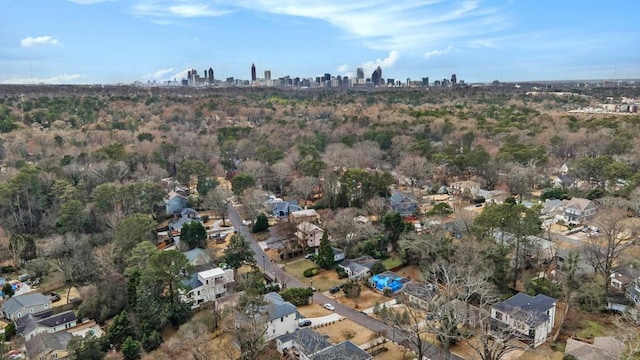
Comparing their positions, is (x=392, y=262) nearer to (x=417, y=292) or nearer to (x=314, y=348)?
(x=417, y=292)

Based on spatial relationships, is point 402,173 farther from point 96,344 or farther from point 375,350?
point 96,344

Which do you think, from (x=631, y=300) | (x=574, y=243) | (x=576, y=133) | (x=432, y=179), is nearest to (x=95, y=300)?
(x=631, y=300)

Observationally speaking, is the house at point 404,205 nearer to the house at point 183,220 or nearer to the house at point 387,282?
the house at point 387,282

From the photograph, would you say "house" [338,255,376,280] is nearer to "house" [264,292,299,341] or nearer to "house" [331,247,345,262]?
"house" [331,247,345,262]

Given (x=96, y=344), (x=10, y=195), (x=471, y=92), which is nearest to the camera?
(x=96, y=344)

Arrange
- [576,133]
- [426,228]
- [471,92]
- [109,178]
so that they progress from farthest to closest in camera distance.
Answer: [471,92] < [576,133] < [109,178] < [426,228]

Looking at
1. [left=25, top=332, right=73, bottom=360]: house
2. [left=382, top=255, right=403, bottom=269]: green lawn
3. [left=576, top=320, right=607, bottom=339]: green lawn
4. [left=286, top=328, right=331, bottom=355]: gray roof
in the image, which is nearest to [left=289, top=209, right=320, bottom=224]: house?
[left=382, top=255, right=403, bottom=269]: green lawn

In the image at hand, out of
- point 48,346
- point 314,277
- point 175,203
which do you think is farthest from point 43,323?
point 175,203
